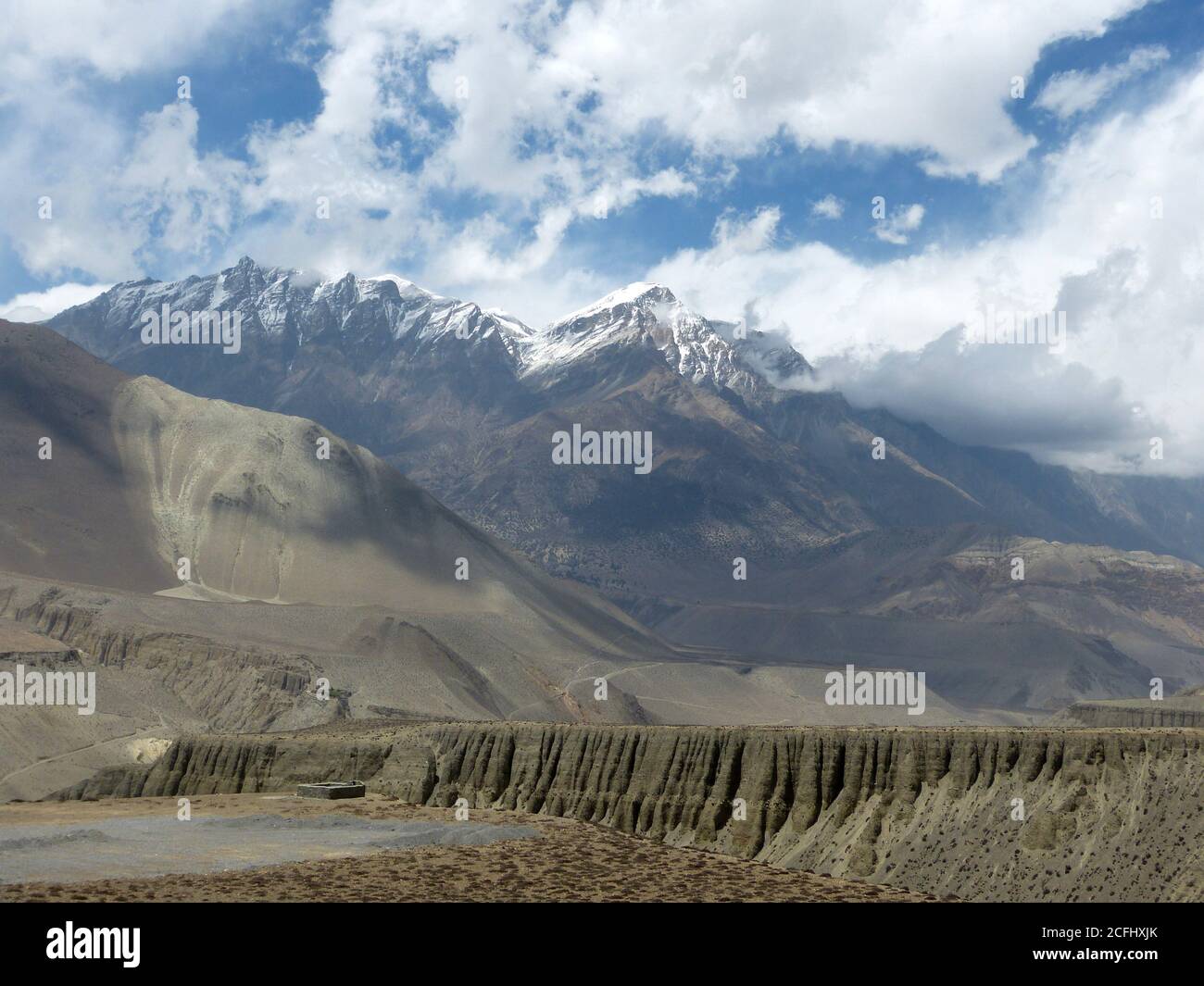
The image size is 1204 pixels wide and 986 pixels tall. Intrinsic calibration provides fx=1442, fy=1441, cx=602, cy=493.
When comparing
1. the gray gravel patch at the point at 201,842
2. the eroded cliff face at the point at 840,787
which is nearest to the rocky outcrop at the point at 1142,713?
the eroded cliff face at the point at 840,787

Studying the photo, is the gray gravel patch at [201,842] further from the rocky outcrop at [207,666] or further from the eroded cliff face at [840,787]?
the rocky outcrop at [207,666]

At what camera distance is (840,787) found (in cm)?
7006

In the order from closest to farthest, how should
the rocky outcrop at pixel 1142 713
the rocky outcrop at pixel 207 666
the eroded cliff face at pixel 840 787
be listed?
the eroded cliff face at pixel 840 787 < the rocky outcrop at pixel 1142 713 < the rocky outcrop at pixel 207 666

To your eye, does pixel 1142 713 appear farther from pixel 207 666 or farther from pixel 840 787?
pixel 207 666

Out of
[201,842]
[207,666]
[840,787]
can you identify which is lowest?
[201,842]

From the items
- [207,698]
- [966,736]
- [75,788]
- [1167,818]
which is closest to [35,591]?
[207,698]

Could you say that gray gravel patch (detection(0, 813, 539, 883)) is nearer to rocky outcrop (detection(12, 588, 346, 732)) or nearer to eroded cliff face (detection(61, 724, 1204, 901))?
eroded cliff face (detection(61, 724, 1204, 901))

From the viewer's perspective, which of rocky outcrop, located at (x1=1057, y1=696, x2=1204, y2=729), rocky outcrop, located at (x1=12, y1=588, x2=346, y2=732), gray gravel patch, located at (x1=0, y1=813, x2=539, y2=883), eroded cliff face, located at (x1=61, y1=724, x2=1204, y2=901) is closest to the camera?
gray gravel patch, located at (x1=0, y1=813, x2=539, y2=883)

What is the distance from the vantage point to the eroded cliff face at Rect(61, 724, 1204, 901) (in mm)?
56000

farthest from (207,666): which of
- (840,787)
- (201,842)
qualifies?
(201,842)

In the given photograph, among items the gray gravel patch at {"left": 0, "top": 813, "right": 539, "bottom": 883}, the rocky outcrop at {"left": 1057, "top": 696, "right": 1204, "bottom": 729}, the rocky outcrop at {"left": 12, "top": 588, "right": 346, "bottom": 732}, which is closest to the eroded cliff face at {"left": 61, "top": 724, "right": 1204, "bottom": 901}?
the gray gravel patch at {"left": 0, "top": 813, "right": 539, "bottom": 883}

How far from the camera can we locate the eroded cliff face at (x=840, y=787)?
56.0 meters
